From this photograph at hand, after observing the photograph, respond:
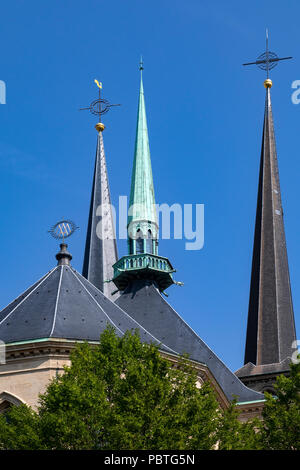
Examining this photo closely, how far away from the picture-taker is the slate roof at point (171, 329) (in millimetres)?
54531

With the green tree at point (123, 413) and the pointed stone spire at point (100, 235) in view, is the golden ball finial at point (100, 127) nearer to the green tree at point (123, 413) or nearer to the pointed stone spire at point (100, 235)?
the pointed stone spire at point (100, 235)

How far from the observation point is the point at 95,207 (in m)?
75.9

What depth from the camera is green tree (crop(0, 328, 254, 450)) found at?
33875 millimetres

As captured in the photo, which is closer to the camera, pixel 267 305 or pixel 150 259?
pixel 150 259

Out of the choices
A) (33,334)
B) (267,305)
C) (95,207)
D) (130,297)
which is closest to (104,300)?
(33,334)

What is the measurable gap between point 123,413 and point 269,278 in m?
36.1

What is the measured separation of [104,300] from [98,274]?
22.4m

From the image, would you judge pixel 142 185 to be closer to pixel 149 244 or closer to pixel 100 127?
pixel 149 244

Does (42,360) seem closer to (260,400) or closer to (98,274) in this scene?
(260,400)

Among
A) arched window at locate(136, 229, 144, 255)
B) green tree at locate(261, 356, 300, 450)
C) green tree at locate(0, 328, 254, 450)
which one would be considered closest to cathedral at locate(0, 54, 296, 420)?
arched window at locate(136, 229, 144, 255)

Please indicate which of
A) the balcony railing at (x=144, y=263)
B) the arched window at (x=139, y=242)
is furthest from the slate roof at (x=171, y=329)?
the arched window at (x=139, y=242)

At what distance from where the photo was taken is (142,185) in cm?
6712

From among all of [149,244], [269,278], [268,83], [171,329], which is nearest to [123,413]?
[171,329]

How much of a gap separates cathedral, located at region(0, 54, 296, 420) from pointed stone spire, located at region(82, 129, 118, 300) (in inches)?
2.8
